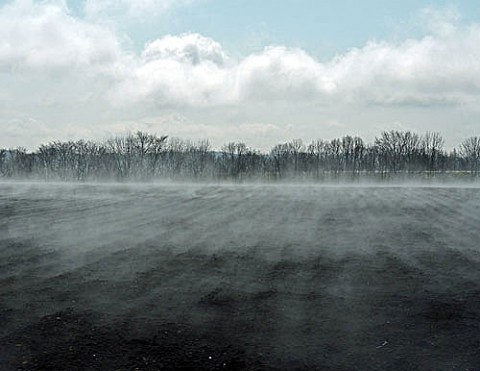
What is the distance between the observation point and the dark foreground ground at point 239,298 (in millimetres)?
4922

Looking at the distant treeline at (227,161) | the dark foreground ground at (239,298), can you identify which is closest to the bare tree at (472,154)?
the distant treeline at (227,161)

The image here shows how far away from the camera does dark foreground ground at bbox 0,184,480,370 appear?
4.92m

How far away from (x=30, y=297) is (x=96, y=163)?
66.4m

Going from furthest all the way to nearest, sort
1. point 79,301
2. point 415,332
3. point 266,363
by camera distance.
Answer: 1. point 79,301
2. point 415,332
3. point 266,363

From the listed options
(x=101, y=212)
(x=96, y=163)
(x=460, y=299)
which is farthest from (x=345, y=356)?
(x=96, y=163)

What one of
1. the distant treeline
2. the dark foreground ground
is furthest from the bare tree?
the dark foreground ground

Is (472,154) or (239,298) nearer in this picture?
(239,298)

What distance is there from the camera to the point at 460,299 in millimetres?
6824

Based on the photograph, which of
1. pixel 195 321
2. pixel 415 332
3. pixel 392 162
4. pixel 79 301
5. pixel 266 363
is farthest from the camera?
pixel 392 162

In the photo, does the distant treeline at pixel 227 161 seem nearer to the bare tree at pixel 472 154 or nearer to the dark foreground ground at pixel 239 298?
the bare tree at pixel 472 154

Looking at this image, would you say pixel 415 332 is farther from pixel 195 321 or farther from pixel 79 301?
pixel 79 301

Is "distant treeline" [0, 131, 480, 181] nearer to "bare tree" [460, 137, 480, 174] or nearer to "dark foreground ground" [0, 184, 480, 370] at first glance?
→ "bare tree" [460, 137, 480, 174]

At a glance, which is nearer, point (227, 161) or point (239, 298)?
point (239, 298)

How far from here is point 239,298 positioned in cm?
687
